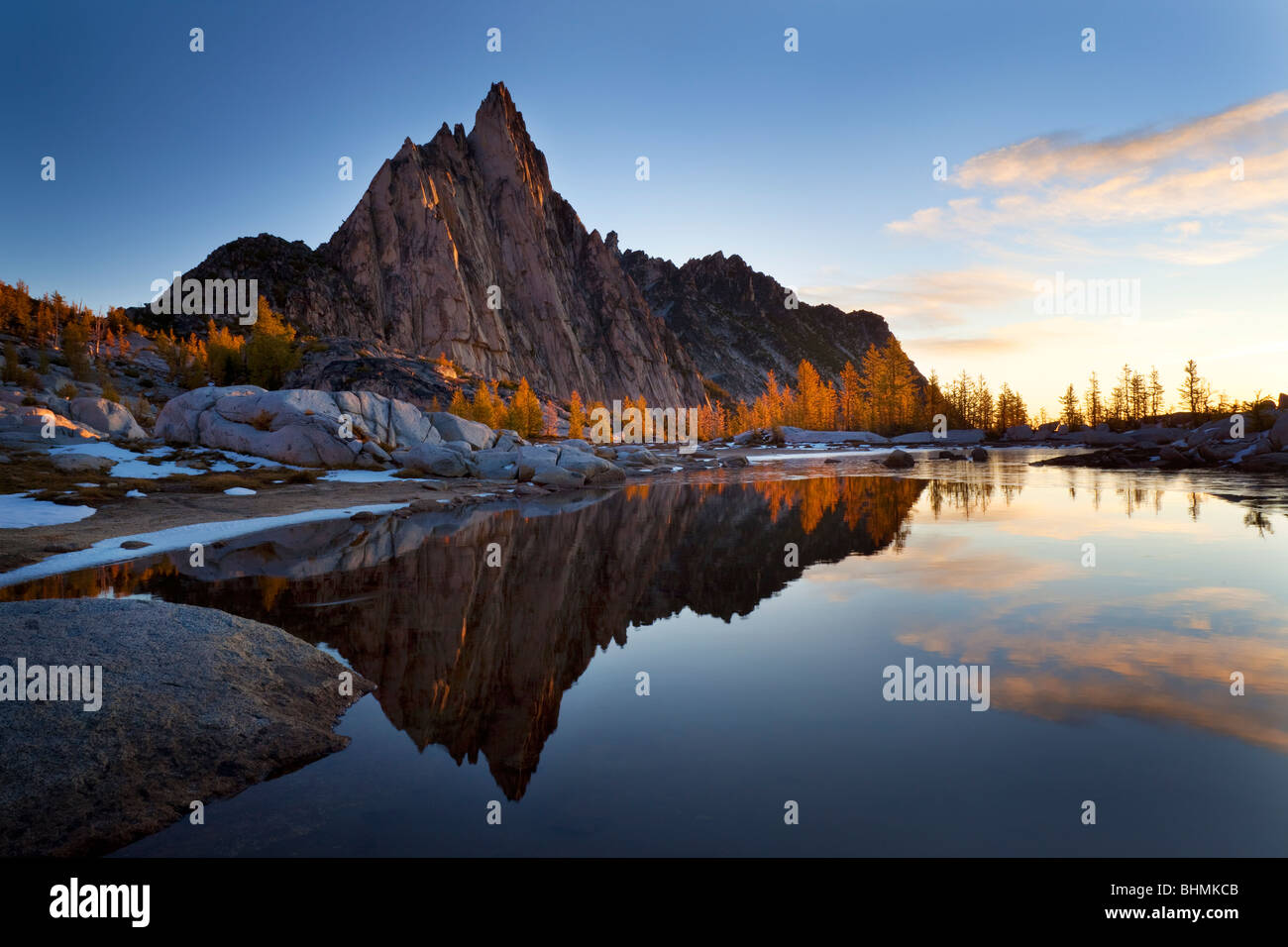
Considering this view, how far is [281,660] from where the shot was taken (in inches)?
302

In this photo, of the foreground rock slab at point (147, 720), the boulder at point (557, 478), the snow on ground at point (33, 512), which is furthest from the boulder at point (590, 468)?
the foreground rock slab at point (147, 720)

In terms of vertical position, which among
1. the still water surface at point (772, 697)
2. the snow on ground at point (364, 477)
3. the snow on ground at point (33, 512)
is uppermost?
the snow on ground at point (364, 477)

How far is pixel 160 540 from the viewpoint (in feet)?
56.6

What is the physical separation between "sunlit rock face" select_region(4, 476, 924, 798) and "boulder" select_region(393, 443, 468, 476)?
1706cm

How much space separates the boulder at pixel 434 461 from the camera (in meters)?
41.2

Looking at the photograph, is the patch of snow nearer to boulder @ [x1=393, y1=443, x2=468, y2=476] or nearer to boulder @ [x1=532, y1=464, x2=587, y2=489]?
boulder @ [x1=393, y1=443, x2=468, y2=476]

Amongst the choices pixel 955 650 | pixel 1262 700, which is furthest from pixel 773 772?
pixel 1262 700

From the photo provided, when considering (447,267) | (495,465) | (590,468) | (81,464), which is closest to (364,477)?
(495,465)

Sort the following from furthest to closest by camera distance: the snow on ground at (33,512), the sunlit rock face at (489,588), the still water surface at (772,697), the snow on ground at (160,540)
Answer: the snow on ground at (33,512) < the snow on ground at (160,540) < the sunlit rock face at (489,588) < the still water surface at (772,697)

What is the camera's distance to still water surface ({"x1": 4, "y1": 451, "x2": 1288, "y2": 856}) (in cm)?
485

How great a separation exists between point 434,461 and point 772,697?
36.8 metres

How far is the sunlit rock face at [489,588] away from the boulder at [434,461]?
17.1 m

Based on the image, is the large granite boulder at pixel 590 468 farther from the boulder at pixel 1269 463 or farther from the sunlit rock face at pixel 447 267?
the sunlit rock face at pixel 447 267
